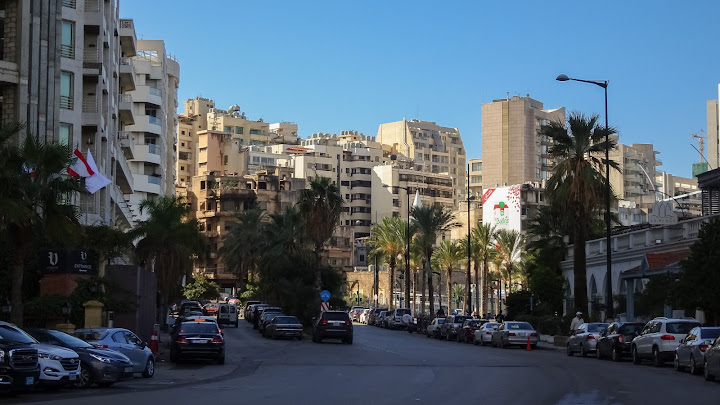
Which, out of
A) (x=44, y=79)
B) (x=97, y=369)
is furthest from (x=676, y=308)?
(x=44, y=79)

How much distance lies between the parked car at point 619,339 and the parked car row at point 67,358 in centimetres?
1732

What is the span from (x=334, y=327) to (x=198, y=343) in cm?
2041

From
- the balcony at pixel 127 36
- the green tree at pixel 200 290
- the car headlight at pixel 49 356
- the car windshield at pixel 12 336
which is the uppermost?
the balcony at pixel 127 36

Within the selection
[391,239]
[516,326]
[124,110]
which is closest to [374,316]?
[391,239]

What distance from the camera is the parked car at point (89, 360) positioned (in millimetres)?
25375

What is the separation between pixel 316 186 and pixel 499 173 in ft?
318

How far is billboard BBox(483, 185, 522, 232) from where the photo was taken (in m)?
147

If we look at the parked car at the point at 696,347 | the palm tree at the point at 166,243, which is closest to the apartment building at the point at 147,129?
the palm tree at the point at 166,243

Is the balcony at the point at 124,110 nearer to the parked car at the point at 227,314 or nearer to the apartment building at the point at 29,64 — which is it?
the parked car at the point at 227,314

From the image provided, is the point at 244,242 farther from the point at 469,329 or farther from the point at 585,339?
the point at 585,339

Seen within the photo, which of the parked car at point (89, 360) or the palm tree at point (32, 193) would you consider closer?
the parked car at point (89, 360)

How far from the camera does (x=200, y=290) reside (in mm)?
119812

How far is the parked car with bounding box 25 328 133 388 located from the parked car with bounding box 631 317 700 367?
1729 centimetres

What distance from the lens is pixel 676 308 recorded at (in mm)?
43094
